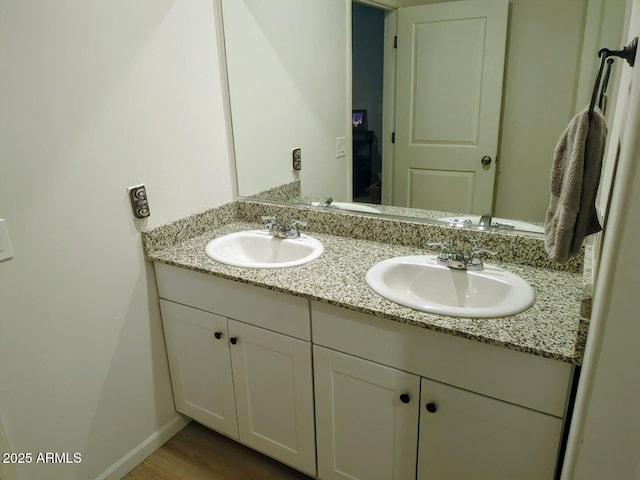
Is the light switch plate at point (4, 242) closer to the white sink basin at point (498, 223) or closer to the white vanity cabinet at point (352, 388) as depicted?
the white vanity cabinet at point (352, 388)

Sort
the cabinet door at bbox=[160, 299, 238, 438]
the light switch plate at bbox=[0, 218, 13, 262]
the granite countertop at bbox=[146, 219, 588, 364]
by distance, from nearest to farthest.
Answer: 1. the granite countertop at bbox=[146, 219, 588, 364]
2. the light switch plate at bbox=[0, 218, 13, 262]
3. the cabinet door at bbox=[160, 299, 238, 438]

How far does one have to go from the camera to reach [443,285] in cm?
146

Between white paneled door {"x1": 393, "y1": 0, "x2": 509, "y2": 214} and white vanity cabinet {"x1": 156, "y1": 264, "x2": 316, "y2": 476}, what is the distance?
0.68 metres

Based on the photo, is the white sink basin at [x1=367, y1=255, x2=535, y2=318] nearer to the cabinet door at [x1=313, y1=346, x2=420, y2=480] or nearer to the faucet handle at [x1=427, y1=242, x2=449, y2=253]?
the faucet handle at [x1=427, y1=242, x2=449, y2=253]

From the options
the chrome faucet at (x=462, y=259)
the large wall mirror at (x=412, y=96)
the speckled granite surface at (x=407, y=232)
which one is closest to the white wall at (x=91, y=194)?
the large wall mirror at (x=412, y=96)

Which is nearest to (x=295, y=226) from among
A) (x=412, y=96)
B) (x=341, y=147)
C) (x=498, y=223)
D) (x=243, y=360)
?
(x=341, y=147)

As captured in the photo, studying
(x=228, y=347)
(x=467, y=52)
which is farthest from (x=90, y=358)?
(x=467, y=52)

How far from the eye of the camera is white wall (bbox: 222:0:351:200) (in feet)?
6.02

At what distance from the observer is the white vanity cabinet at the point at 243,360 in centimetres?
146

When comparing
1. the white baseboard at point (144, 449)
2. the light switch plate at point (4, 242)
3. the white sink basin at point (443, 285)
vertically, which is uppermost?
the light switch plate at point (4, 242)

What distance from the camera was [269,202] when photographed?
2.00 metres

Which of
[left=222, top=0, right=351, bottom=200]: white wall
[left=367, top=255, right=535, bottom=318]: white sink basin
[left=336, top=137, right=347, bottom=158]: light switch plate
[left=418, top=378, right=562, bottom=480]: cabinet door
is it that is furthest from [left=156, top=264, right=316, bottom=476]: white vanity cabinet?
[left=336, top=137, right=347, bottom=158]: light switch plate

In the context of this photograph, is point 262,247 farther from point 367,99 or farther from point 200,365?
point 367,99

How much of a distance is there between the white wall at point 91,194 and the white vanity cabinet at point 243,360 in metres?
0.10
